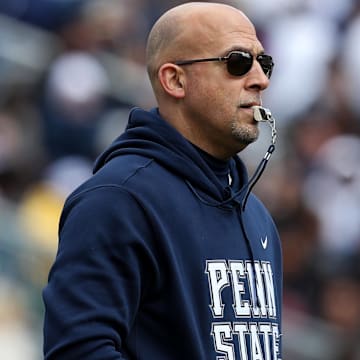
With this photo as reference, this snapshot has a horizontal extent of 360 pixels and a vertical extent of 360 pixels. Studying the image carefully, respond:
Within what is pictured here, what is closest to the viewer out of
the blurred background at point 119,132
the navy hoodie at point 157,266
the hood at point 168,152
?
the navy hoodie at point 157,266

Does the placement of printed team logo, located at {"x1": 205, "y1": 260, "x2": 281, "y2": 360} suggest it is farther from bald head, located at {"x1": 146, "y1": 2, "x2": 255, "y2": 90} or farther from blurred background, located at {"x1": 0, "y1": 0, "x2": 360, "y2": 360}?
blurred background, located at {"x1": 0, "y1": 0, "x2": 360, "y2": 360}

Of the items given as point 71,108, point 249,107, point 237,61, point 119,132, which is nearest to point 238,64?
point 237,61

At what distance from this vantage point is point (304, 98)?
926 centimetres

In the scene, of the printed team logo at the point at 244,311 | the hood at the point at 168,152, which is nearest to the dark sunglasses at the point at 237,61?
the hood at the point at 168,152


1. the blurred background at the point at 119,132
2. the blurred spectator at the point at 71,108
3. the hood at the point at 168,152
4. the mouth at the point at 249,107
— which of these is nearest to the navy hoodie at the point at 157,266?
the hood at the point at 168,152

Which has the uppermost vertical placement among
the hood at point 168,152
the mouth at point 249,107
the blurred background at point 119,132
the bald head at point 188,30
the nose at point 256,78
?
the blurred background at point 119,132

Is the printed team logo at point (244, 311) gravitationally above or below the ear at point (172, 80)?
below

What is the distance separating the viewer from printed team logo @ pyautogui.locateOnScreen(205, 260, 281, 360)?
116 inches

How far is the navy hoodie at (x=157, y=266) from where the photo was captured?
9.08ft

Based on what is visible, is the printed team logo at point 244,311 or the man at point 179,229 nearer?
the man at point 179,229

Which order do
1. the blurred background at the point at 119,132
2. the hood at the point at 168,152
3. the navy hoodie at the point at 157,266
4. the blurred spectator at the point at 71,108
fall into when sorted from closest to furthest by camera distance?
the navy hoodie at the point at 157,266 < the hood at the point at 168,152 < the blurred background at the point at 119,132 < the blurred spectator at the point at 71,108

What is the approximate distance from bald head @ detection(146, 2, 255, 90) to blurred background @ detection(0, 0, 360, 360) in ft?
11.0

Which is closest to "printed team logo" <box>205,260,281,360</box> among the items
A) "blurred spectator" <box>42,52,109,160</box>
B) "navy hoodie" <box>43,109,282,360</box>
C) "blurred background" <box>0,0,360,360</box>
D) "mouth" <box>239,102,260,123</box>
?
"navy hoodie" <box>43,109,282,360</box>

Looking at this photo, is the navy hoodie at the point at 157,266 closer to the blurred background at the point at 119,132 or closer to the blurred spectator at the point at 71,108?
the blurred background at the point at 119,132
